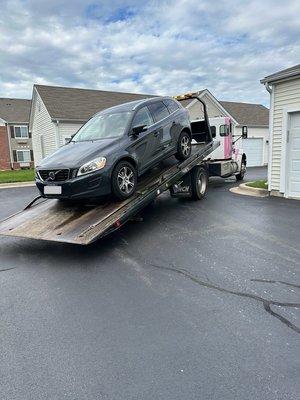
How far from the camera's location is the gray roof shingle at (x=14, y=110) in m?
39.9

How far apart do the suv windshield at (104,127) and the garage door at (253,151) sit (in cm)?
2234

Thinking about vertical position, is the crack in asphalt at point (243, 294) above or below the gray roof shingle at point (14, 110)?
below

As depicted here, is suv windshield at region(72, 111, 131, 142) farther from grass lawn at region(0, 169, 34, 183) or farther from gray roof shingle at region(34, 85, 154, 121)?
gray roof shingle at region(34, 85, 154, 121)

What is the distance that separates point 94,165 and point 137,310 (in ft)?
9.98

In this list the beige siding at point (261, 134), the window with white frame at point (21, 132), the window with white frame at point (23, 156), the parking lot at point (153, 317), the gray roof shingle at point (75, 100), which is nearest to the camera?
the parking lot at point (153, 317)

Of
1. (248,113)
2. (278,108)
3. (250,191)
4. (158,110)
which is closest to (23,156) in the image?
(248,113)

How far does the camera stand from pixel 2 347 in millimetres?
3062

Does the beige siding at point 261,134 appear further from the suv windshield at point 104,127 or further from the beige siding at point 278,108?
the suv windshield at point 104,127

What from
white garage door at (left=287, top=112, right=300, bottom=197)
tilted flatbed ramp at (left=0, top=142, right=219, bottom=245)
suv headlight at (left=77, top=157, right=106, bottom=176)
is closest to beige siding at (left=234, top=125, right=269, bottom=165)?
white garage door at (left=287, top=112, right=300, bottom=197)

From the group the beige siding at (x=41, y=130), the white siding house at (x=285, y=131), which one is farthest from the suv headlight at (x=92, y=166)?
the beige siding at (x=41, y=130)

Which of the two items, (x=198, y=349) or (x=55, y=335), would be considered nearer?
(x=198, y=349)

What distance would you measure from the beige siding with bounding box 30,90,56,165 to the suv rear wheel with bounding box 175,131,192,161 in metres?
16.1

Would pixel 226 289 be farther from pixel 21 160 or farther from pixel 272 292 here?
pixel 21 160

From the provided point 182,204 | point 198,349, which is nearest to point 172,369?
point 198,349
